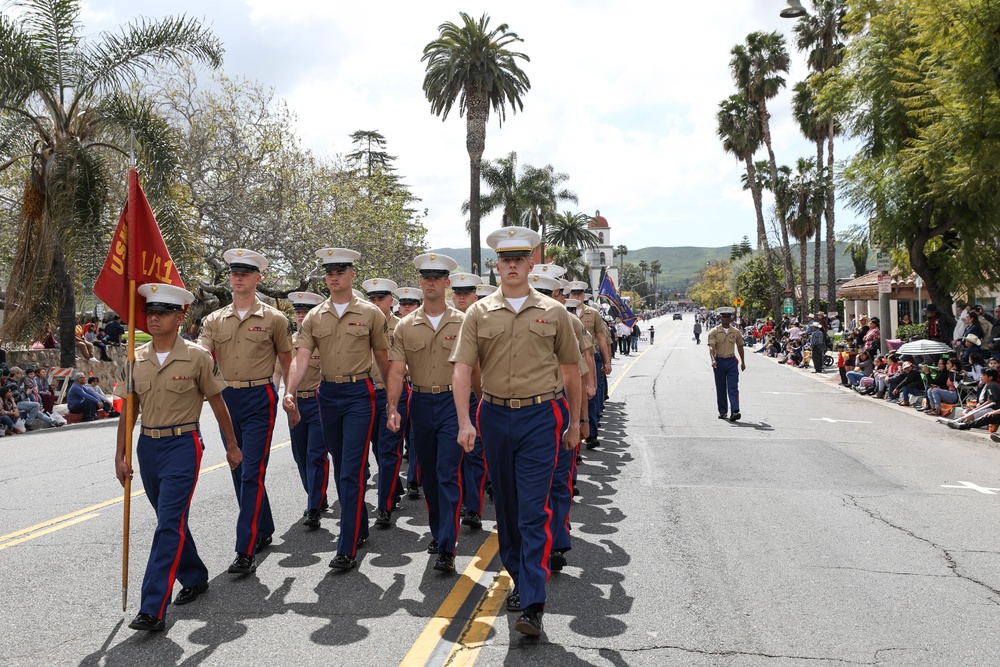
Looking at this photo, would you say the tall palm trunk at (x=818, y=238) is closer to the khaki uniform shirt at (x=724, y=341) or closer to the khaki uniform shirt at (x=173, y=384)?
the khaki uniform shirt at (x=724, y=341)

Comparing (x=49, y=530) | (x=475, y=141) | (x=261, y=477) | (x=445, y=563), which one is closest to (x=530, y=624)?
(x=445, y=563)

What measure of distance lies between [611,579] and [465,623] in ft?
3.93

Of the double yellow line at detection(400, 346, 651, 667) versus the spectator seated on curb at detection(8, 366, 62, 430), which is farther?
the spectator seated on curb at detection(8, 366, 62, 430)

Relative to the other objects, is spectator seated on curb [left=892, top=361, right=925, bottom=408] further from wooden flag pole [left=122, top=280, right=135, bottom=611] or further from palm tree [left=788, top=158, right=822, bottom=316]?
palm tree [left=788, top=158, right=822, bottom=316]

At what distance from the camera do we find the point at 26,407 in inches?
632

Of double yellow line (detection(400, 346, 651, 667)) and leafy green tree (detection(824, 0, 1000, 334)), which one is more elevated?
leafy green tree (detection(824, 0, 1000, 334))

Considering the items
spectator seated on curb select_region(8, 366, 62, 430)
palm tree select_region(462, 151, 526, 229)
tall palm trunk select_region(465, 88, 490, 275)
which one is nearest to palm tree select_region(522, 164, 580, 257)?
palm tree select_region(462, 151, 526, 229)

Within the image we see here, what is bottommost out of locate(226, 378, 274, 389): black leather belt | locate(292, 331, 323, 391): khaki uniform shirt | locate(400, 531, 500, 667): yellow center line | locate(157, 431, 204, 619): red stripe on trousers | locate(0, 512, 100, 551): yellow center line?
locate(400, 531, 500, 667): yellow center line

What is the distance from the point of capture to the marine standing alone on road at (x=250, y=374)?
586 cm

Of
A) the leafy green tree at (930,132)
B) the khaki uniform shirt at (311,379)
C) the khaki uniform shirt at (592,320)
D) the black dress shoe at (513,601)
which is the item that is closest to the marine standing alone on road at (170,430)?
the black dress shoe at (513,601)

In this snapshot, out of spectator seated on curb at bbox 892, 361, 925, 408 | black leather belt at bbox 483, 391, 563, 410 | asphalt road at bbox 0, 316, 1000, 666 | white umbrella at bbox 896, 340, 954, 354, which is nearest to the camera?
asphalt road at bbox 0, 316, 1000, 666

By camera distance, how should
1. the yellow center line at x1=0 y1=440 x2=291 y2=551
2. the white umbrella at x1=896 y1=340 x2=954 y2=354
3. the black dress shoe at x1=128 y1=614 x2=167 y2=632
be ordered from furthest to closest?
the white umbrella at x1=896 y1=340 x2=954 y2=354 < the yellow center line at x1=0 y1=440 x2=291 y2=551 < the black dress shoe at x1=128 y1=614 x2=167 y2=632

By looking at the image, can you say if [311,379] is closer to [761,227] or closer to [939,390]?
[939,390]

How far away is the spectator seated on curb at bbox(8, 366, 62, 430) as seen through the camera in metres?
16.0
